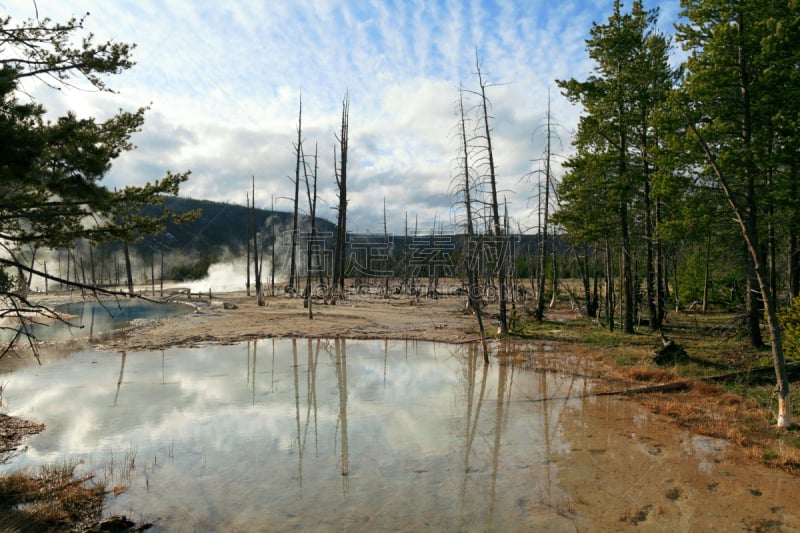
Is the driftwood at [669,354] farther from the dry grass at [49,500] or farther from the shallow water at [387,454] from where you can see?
the dry grass at [49,500]

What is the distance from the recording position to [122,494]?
6973mm

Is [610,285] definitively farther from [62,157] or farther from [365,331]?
[62,157]

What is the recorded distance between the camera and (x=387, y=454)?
8492 millimetres

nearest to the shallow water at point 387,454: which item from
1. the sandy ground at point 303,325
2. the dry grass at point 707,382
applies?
the dry grass at point 707,382

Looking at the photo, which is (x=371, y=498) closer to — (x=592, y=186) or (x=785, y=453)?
(x=785, y=453)

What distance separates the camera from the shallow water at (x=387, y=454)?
20.8 feet

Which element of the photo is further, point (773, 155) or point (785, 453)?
point (773, 155)

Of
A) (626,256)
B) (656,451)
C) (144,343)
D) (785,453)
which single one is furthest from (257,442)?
(626,256)

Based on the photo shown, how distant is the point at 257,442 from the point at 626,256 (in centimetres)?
1562

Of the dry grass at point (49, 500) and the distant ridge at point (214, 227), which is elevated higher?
the distant ridge at point (214, 227)

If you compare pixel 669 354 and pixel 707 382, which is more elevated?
pixel 669 354

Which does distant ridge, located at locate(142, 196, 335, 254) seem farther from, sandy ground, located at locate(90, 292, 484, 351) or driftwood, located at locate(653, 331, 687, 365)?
driftwood, located at locate(653, 331, 687, 365)

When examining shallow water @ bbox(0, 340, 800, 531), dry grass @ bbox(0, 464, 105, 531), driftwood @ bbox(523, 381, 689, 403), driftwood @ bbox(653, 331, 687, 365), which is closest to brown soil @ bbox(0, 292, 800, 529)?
driftwood @ bbox(523, 381, 689, 403)

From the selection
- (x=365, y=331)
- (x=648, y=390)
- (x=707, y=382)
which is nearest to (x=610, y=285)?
(x=707, y=382)
